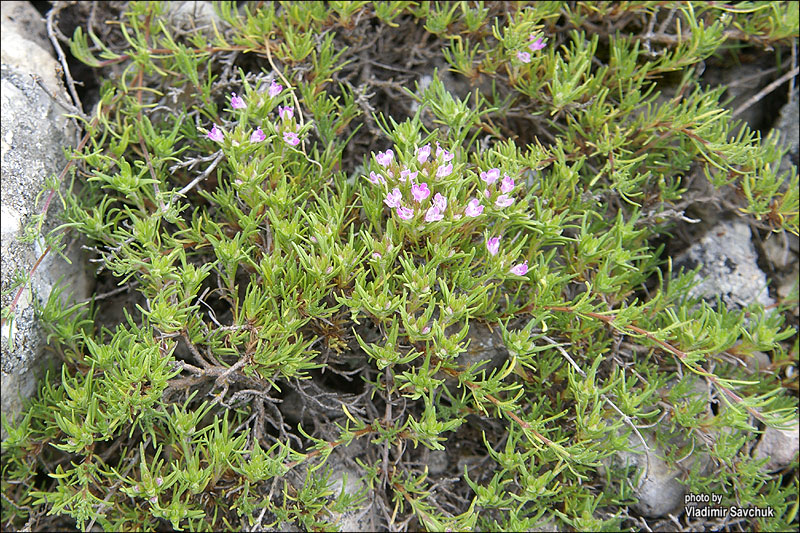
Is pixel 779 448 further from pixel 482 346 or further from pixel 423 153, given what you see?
pixel 423 153

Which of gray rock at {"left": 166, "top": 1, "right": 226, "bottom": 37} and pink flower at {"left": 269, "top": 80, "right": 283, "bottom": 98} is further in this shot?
gray rock at {"left": 166, "top": 1, "right": 226, "bottom": 37}

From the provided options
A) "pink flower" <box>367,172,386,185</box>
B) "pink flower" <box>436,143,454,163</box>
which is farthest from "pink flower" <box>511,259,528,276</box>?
"pink flower" <box>367,172,386,185</box>

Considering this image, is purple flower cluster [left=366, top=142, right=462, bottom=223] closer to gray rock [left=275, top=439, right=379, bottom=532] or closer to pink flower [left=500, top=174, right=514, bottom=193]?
pink flower [left=500, top=174, right=514, bottom=193]

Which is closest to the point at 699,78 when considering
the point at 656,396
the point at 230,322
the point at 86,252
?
the point at 656,396

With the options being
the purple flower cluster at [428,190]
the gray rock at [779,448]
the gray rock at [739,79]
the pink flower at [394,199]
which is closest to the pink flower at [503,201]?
the purple flower cluster at [428,190]

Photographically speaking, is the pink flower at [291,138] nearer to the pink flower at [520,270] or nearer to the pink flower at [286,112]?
the pink flower at [286,112]

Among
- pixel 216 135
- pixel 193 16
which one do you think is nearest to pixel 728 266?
pixel 216 135

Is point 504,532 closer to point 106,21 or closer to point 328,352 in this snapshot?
point 328,352
